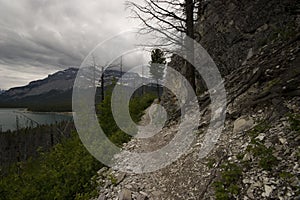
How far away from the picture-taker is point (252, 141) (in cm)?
445

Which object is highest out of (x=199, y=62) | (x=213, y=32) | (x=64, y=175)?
(x=213, y=32)

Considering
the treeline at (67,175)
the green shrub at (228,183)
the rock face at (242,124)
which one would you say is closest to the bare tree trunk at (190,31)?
the treeline at (67,175)

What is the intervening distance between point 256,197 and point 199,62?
9.12 metres

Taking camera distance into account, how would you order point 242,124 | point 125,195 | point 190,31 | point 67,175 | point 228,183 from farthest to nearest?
point 190,31 → point 67,175 → point 242,124 → point 125,195 → point 228,183

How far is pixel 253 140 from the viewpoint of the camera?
4465 mm

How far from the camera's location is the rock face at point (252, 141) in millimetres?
3801

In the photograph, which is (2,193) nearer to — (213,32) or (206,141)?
(206,141)

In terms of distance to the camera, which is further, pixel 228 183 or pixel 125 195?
pixel 125 195

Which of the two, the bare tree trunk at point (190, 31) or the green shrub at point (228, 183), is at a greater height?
the bare tree trunk at point (190, 31)

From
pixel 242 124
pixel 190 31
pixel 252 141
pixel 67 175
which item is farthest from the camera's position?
pixel 190 31

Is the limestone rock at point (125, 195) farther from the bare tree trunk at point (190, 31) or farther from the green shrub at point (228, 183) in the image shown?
the bare tree trunk at point (190, 31)

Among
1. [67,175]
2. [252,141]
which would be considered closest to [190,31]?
[252,141]

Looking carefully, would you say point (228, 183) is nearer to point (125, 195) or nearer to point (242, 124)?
point (242, 124)

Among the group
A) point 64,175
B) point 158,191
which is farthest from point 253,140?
point 64,175
